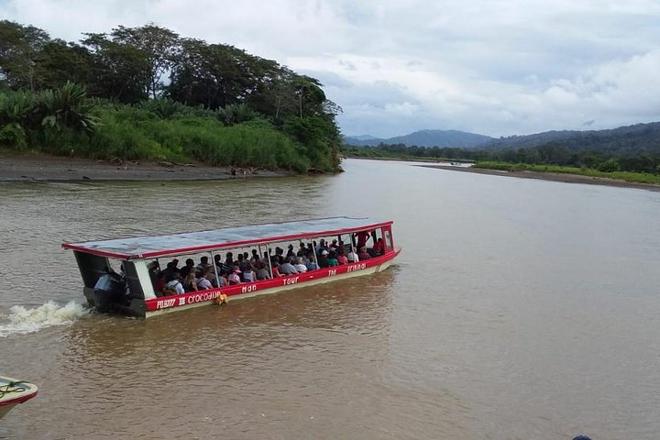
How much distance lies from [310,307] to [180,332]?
131 inches

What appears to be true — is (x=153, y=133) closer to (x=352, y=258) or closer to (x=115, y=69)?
(x=115, y=69)

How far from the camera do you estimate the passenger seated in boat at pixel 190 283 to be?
Result: 13039 mm

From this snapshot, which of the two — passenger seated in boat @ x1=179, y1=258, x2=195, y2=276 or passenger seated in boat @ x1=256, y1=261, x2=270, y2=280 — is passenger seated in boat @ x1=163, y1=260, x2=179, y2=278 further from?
passenger seated in boat @ x1=256, y1=261, x2=270, y2=280

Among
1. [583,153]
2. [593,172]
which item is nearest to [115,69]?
[593,172]

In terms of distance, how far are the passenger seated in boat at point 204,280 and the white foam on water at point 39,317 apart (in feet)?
7.20

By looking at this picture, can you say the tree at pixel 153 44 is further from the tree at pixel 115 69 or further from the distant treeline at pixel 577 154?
the distant treeline at pixel 577 154

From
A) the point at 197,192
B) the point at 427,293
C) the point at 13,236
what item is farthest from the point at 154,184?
the point at 427,293

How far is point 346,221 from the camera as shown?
1872 centimetres

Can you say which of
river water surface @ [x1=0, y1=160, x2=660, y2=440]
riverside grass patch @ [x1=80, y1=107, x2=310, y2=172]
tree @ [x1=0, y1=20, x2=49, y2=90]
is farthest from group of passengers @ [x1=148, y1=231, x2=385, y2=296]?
tree @ [x1=0, y1=20, x2=49, y2=90]

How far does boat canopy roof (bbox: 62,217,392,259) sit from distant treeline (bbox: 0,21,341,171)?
23354 mm

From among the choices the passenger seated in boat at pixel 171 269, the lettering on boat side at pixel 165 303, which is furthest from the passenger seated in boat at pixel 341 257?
the lettering on boat side at pixel 165 303

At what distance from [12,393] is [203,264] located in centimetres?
699

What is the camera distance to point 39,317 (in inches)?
472

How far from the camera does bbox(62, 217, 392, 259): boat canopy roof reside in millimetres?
12227
